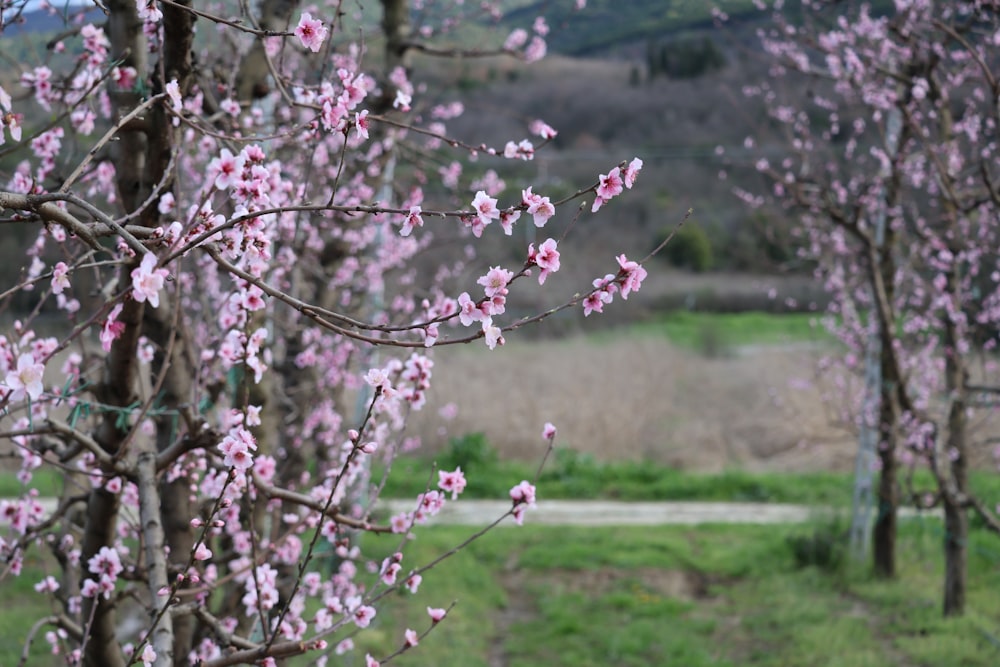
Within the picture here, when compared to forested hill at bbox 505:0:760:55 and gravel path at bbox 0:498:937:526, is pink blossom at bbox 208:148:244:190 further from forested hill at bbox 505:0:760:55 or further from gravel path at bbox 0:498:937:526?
forested hill at bbox 505:0:760:55

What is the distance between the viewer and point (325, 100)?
222cm

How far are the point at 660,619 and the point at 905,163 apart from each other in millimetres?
3688

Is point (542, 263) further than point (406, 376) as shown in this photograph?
No

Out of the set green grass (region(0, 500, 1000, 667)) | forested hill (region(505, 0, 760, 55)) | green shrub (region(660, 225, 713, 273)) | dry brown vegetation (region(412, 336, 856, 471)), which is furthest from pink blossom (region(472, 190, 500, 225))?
green shrub (region(660, 225, 713, 273))

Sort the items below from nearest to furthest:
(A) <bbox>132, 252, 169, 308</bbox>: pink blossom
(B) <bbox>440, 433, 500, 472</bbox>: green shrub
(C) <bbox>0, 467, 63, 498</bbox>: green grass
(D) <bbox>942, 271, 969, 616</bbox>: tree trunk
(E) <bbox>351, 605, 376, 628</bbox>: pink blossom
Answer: (A) <bbox>132, 252, 169, 308</bbox>: pink blossom → (E) <bbox>351, 605, 376, 628</bbox>: pink blossom → (D) <bbox>942, 271, 969, 616</bbox>: tree trunk → (C) <bbox>0, 467, 63, 498</bbox>: green grass → (B) <bbox>440, 433, 500, 472</bbox>: green shrub

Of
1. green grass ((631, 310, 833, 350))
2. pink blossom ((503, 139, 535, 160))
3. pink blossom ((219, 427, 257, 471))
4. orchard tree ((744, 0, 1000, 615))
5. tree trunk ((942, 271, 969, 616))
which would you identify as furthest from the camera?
green grass ((631, 310, 833, 350))

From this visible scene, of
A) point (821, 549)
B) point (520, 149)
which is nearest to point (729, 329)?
point (821, 549)

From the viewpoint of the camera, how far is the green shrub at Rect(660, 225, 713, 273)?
99.0ft

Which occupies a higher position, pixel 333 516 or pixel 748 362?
pixel 748 362

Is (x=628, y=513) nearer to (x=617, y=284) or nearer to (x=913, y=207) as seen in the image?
(x=913, y=207)

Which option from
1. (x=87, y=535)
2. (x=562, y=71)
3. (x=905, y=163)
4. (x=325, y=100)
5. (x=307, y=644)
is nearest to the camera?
(x=307, y=644)

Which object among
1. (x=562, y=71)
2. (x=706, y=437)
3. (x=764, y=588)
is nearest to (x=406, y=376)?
(x=764, y=588)

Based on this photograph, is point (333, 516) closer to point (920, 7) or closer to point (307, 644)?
point (307, 644)

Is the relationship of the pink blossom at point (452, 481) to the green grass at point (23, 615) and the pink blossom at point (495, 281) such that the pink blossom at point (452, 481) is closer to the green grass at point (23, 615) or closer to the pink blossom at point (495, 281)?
the pink blossom at point (495, 281)
